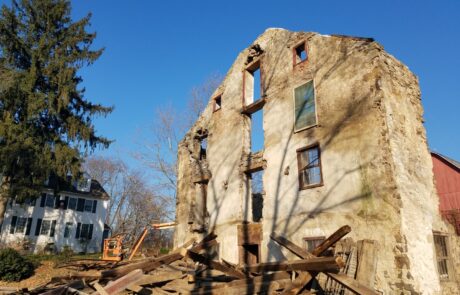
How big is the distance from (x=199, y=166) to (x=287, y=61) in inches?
282

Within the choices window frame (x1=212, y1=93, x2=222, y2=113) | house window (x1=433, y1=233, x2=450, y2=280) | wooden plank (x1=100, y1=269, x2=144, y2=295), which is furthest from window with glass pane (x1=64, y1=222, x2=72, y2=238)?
house window (x1=433, y1=233, x2=450, y2=280)

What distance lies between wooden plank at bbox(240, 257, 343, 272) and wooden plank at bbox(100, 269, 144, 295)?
2.35m

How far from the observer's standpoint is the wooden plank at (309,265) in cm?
518

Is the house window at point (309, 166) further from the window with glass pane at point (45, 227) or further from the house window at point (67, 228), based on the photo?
the window with glass pane at point (45, 227)

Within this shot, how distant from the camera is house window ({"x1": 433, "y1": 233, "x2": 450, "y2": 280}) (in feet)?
30.3

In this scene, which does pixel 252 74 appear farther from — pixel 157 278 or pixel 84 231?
pixel 84 231

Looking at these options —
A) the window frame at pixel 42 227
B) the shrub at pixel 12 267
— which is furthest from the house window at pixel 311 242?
the window frame at pixel 42 227

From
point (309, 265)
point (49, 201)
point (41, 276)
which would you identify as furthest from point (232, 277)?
point (49, 201)

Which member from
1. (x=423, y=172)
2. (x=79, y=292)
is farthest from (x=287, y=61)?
(x=79, y=292)

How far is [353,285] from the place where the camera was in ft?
16.8

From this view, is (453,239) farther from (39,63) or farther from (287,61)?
(39,63)

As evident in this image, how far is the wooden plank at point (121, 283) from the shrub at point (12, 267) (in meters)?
13.9

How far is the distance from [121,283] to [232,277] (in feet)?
8.15

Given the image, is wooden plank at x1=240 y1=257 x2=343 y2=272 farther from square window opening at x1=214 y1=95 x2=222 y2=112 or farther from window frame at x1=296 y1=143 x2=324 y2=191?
square window opening at x1=214 y1=95 x2=222 y2=112
